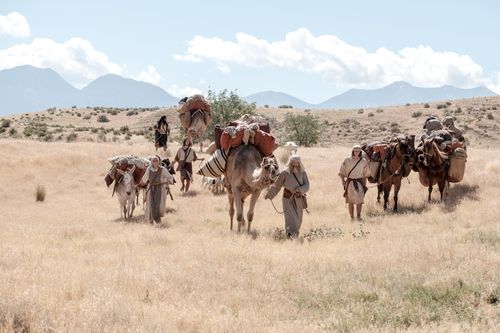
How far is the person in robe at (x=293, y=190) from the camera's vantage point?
11.9 metres

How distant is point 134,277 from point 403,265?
4.42 m

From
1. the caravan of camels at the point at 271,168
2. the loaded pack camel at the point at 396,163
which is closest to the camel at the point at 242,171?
the caravan of camels at the point at 271,168

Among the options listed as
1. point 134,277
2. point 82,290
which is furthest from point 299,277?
point 82,290

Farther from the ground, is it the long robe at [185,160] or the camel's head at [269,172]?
the camel's head at [269,172]

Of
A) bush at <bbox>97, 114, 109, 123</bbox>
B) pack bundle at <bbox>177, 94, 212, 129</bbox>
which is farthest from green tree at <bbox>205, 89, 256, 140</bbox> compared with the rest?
bush at <bbox>97, 114, 109, 123</bbox>

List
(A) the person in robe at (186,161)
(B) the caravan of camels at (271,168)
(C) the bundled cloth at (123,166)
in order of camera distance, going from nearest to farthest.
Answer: (B) the caravan of camels at (271,168) < (C) the bundled cloth at (123,166) < (A) the person in robe at (186,161)

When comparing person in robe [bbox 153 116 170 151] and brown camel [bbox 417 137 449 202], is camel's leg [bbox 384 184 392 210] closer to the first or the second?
brown camel [bbox 417 137 449 202]

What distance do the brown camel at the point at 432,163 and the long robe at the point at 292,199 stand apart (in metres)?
5.81

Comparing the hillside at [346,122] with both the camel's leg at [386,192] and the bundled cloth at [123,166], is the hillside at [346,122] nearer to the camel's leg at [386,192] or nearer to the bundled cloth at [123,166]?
the bundled cloth at [123,166]

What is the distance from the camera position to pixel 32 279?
7.50 m

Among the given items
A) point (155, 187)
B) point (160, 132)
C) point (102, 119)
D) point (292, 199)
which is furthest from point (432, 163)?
point (102, 119)

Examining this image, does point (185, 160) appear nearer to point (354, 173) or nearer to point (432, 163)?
point (354, 173)

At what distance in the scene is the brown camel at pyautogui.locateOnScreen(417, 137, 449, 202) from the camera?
16047mm

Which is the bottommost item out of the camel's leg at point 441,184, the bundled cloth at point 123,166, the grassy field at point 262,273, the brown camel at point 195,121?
the grassy field at point 262,273
